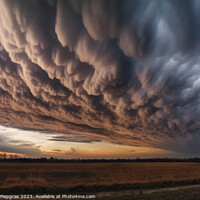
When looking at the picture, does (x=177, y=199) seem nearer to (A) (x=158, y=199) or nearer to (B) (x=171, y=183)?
(A) (x=158, y=199)

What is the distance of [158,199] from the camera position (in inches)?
529

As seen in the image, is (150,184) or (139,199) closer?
(139,199)

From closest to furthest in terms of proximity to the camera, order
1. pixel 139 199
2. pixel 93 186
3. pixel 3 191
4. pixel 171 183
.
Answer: pixel 139 199, pixel 3 191, pixel 93 186, pixel 171 183

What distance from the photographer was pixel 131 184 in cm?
1959

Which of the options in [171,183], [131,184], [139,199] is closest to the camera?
[139,199]

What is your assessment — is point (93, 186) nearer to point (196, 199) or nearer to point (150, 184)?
point (150, 184)

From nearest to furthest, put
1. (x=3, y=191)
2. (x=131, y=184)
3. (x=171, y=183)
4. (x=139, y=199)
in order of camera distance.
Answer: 1. (x=139, y=199)
2. (x=3, y=191)
3. (x=131, y=184)
4. (x=171, y=183)

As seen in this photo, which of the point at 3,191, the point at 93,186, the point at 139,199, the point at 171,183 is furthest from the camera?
the point at 171,183

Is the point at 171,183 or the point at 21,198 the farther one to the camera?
the point at 171,183

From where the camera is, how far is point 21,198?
1388cm

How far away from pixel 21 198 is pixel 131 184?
1172 cm

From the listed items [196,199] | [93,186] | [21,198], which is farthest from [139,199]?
[21,198]

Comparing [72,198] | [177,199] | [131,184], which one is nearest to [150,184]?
[131,184]

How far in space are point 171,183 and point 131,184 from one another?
21.8 feet
